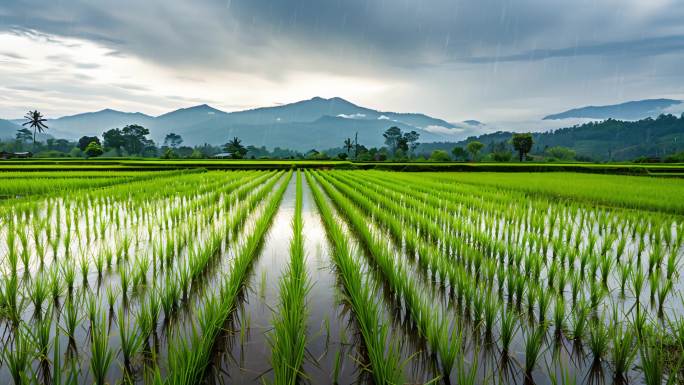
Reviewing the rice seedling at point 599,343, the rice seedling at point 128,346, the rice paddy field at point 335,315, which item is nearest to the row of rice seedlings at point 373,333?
the rice paddy field at point 335,315

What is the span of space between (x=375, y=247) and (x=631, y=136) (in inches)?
7180

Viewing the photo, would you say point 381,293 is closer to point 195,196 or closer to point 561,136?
point 195,196

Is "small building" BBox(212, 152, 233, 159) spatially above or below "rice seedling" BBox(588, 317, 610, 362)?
above

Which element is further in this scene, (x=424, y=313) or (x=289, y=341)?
(x=424, y=313)

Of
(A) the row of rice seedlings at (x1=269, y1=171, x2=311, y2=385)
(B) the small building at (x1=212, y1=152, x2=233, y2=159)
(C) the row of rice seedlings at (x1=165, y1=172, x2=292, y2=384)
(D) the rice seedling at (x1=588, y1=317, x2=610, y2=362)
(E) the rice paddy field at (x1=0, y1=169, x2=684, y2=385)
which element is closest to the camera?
(C) the row of rice seedlings at (x1=165, y1=172, x2=292, y2=384)

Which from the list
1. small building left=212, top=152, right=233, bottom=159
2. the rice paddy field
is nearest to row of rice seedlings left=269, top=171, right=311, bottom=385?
the rice paddy field

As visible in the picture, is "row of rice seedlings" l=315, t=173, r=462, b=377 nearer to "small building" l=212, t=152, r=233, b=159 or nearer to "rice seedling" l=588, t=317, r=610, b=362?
"rice seedling" l=588, t=317, r=610, b=362

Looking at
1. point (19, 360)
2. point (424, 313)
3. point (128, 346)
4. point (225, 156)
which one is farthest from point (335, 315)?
point (225, 156)

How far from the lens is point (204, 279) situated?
145 inches

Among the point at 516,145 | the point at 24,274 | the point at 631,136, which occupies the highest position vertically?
the point at 631,136

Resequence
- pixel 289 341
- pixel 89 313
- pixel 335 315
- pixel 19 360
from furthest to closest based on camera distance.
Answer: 1. pixel 335 315
2. pixel 89 313
3. pixel 289 341
4. pixel 19 360

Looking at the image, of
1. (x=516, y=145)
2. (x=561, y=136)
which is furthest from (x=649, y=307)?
(x=561, y=136)

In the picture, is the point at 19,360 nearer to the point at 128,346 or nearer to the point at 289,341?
the point at 128,346

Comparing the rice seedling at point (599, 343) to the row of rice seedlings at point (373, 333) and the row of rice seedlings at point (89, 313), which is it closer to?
the row of rice seedlings at point (373, 333)
